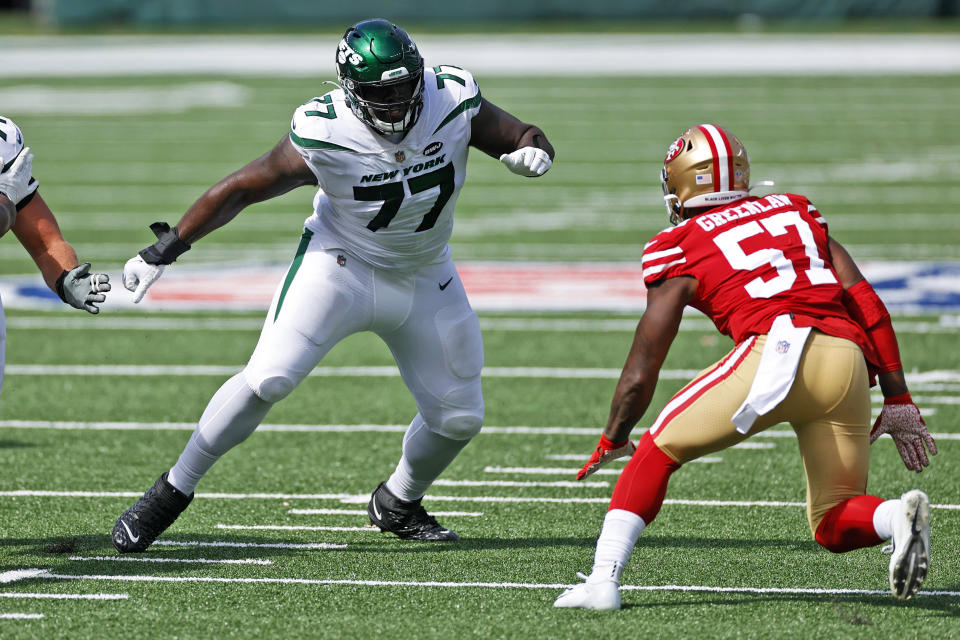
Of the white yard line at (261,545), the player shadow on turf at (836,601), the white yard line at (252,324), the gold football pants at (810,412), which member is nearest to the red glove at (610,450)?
the gold football pants at (810,412)

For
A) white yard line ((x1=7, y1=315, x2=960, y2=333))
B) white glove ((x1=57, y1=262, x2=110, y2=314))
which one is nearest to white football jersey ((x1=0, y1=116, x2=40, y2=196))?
white glove ((x1=57, y1=262, x2=110, y2=314))

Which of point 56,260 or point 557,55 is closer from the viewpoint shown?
point 56,260

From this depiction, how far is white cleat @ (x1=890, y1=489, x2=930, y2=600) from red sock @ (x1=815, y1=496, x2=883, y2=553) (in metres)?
0.18

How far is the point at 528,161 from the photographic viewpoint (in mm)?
5027

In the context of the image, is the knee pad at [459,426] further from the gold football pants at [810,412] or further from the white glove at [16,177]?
the white glove at [16,177]

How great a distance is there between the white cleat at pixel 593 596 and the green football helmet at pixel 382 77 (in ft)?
5.30

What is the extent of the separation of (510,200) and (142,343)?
6.73 metres

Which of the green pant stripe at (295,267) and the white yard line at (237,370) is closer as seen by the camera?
the green pant stripe at (295,267)

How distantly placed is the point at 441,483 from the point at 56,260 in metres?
1.97

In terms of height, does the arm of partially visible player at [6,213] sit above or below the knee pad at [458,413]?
above

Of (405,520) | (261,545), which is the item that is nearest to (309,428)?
(405,520)

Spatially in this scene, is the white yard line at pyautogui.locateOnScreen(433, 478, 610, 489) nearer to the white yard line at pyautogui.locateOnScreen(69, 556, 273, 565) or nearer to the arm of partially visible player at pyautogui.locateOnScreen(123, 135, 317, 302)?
the white yard line at pyautogui.locateOnScreen(69, 556, 273, 565)

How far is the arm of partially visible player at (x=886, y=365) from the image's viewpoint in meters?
4.44

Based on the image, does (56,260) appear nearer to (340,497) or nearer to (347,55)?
(347,55)
